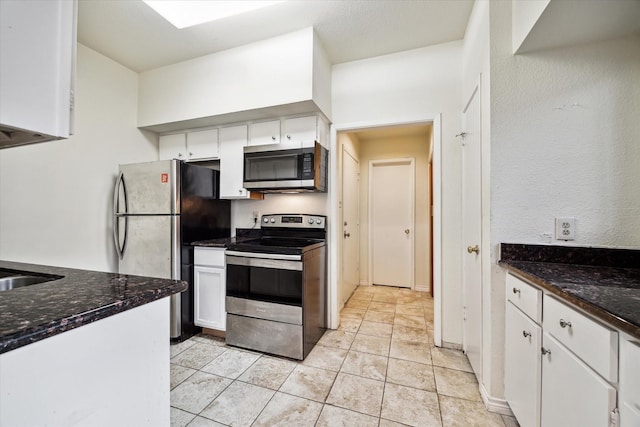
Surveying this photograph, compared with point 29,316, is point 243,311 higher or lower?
lower

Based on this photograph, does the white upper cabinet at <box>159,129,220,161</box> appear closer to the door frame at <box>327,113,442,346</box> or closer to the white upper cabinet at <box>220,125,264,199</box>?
the white upper cabinet at <box>220,125,264,199</box>

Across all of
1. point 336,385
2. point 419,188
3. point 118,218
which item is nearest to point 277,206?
point 118,218

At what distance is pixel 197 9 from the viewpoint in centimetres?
213

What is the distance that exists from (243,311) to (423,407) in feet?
4.93

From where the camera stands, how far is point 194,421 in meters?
1.52

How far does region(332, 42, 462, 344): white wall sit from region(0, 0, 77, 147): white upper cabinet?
87.6 inches

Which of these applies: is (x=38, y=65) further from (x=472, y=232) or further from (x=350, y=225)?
(x=350, y=225)

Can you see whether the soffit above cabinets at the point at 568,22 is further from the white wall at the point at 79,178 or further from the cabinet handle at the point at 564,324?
the white wall at the point at 79,178

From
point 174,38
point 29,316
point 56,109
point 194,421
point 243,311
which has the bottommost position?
point 194,421

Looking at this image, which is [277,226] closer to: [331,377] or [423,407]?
[331,377]

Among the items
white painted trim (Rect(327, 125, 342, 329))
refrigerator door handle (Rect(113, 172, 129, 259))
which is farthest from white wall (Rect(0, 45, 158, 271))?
white painted trim (Rect(327, 125, 342, 329))

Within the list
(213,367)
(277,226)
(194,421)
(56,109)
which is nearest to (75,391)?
(56,109)

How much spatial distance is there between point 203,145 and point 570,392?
10.8 feet

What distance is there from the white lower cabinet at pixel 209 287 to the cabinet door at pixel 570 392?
7.44 feet
